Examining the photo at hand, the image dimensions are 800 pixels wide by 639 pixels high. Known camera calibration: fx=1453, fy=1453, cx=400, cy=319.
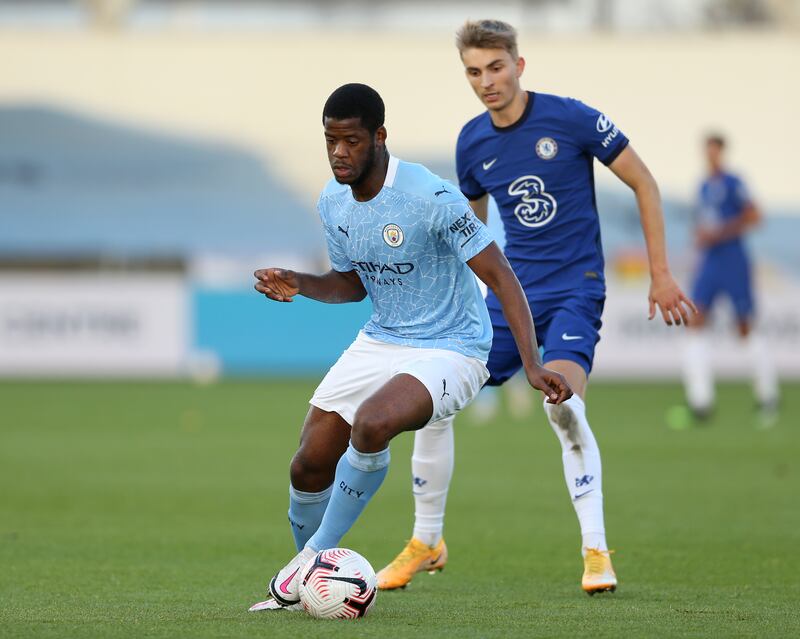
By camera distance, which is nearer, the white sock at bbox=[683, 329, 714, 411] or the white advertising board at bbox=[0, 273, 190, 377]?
the white sock at bbox=[683, 329, 714, 411]

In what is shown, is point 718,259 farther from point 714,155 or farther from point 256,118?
point 256,118

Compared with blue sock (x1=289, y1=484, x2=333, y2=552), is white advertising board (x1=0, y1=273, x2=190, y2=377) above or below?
below

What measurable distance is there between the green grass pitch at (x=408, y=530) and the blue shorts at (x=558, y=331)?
38.7 inches

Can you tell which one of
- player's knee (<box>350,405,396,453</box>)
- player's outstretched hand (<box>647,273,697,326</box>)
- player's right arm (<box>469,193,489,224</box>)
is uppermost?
player's right arm (<box>469,193,489,224</box>)

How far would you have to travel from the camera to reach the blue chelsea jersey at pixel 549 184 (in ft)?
22.1

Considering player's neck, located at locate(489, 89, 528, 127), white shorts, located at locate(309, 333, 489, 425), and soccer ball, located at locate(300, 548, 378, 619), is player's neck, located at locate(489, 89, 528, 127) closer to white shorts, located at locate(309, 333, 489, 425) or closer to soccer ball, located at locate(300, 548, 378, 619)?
white shorts, located at locate(309, 333, 489, 425)

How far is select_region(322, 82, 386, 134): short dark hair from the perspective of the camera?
5371 millimetres

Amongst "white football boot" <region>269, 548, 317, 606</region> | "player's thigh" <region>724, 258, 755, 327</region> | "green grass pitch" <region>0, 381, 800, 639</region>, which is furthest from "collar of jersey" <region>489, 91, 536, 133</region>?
"player's thigh" <region>724, 258, 755, 327</region>

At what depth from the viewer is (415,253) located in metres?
5.68

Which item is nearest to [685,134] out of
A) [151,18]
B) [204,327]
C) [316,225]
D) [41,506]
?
[316,225]

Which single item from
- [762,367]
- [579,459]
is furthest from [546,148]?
[762,367]

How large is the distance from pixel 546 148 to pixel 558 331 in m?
0.87

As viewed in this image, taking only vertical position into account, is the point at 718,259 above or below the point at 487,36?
below

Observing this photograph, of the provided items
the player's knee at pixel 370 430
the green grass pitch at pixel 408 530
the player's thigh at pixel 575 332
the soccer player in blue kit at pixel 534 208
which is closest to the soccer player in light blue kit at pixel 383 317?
the player's knee at pixel 370 430
